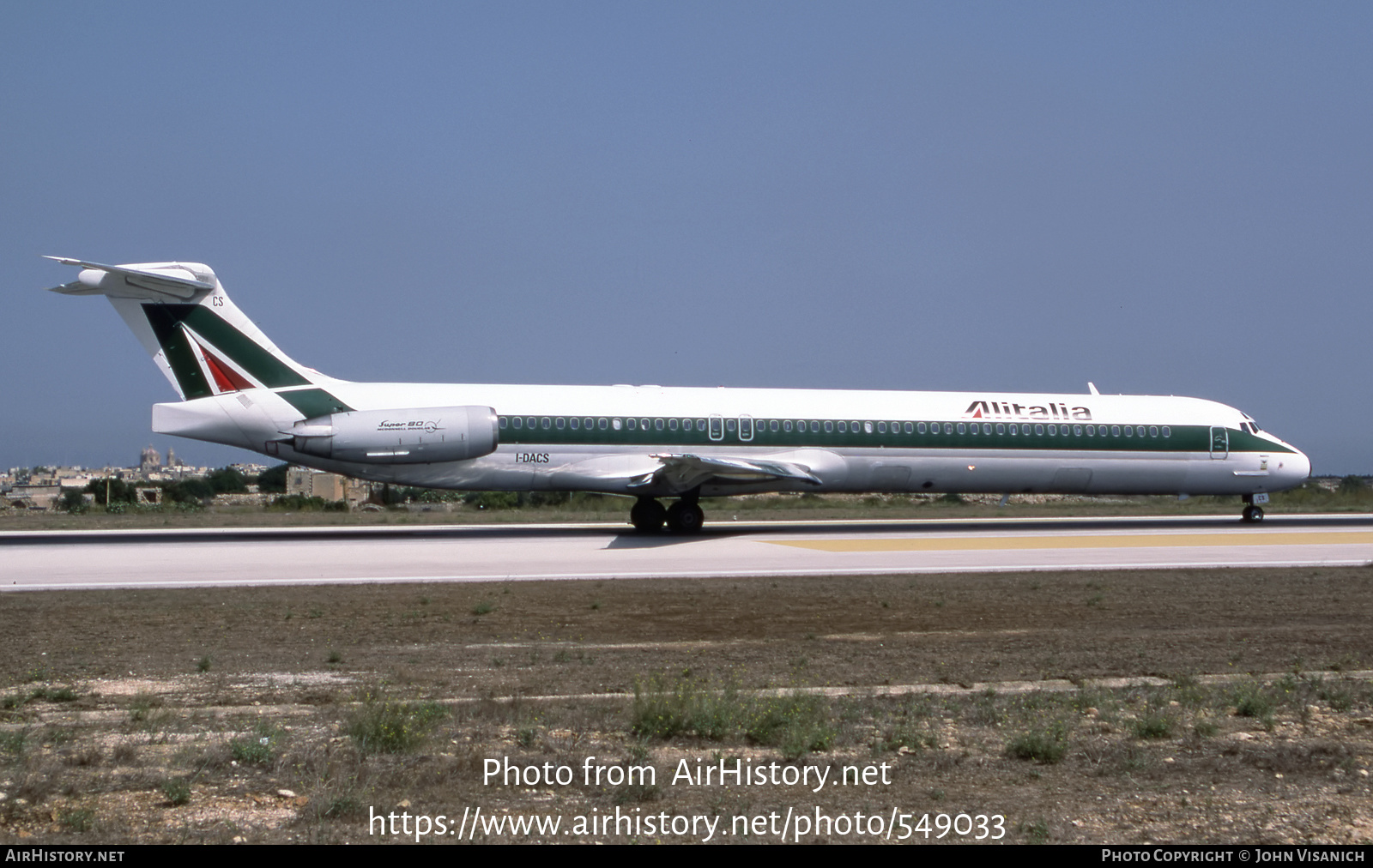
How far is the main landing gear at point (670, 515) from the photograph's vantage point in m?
23.6

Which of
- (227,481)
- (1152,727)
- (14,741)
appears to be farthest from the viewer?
(227,481)

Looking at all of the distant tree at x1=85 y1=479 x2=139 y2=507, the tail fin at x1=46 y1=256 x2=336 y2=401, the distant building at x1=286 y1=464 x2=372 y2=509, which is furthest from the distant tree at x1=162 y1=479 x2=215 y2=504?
the tail fin at x1=46 y1=256 x2=336 y2=401

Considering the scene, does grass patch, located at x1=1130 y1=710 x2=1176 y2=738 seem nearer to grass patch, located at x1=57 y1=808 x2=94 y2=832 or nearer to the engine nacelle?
grass patch, located at x1=57 y1=808 x2=94 y2=832

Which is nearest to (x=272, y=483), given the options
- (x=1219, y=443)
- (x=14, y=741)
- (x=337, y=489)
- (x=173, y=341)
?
(x=337, y=489)

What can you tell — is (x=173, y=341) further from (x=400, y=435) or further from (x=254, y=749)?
(x=254, y=749)

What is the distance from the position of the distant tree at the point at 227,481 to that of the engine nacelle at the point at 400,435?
3733cm

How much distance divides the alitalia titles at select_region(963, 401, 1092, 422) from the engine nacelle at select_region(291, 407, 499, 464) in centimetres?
1101

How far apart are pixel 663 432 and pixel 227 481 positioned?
46.0 meters

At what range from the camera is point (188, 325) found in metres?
21.5

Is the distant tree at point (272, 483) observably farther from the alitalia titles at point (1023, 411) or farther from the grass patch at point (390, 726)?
the grass patch at point (390, 726)

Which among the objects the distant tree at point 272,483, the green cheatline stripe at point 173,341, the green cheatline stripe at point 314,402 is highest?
the green cheatline stripe at point 173,341

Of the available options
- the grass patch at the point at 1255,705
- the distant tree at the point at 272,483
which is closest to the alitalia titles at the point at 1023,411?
the grass patch at the point at 1255,705

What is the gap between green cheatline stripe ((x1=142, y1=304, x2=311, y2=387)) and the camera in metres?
21.4
